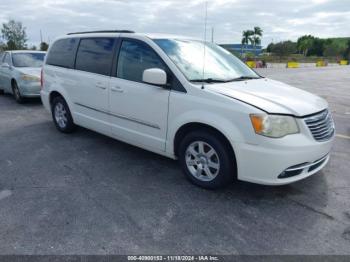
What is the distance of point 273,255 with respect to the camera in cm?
247

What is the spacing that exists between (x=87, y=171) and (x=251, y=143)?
2.28 m

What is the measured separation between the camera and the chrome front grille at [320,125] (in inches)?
125

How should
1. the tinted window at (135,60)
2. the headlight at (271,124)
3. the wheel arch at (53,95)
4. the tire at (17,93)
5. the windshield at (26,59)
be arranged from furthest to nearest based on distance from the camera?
the windshield at (26,59) → the tire at (17,93) → the wheel arch at (53,95) → the tinted window at (135,60) → the headlight at (271,124)

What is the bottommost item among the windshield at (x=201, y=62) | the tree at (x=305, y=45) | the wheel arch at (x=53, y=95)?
the wheel arch at (x=53, y=95)

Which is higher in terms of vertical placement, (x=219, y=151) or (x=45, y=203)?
(x=219, y=151)

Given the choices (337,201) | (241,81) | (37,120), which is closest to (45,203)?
(241,81)

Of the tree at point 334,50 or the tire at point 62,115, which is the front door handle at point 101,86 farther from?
the tree at point 334,50

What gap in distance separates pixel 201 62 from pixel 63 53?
292 cm

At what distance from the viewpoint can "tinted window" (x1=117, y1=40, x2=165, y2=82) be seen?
3.90 m

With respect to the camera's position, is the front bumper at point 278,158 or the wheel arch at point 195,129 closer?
the front bumper at point 278,158

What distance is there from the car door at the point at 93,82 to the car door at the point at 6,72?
17.3 feet

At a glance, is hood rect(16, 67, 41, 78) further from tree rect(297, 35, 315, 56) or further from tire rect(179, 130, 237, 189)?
tree rect(297, 35, 315, 56)

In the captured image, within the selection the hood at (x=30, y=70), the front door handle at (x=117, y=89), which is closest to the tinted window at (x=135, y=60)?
the front door handle at (x=117, y=89)

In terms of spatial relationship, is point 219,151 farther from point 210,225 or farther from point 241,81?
point 241,81
